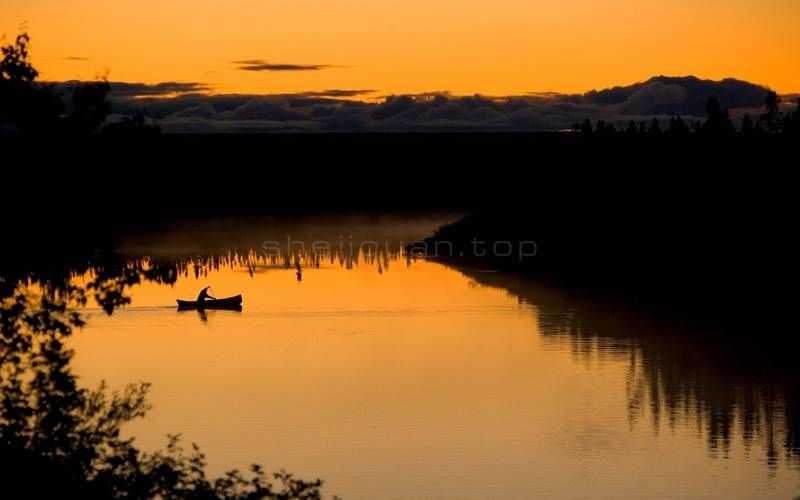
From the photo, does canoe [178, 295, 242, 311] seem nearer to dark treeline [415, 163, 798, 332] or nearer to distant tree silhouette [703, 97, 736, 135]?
dark treeline [415, 163, 798, 332]

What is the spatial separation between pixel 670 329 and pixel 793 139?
5375 cm

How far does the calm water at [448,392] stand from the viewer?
3688 centimetres

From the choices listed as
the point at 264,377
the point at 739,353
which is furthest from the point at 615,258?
the point at 264,377

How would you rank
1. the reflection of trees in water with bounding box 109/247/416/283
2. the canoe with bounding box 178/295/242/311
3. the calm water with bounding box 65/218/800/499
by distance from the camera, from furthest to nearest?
the reflection of trees in water with bounding box 109/247/416/283
the canoe with bounding box 178/295/242/311
the calm water with bounding box 65/218/800/499

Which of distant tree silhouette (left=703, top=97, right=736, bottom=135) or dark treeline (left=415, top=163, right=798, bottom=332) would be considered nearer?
dark treeline (left=415, top=163, right=798, bottom=332)

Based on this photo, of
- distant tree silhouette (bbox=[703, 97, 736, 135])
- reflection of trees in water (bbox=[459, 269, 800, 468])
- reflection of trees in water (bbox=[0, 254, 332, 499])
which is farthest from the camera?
distant tree silhouette (bbox=[703, 97, 736, 135])

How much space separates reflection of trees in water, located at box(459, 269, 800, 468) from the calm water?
0.12 metres

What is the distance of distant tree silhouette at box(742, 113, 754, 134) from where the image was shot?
126 metres

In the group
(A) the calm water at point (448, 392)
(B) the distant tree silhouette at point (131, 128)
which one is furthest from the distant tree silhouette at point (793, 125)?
(B) the distant tree silhouette at point (131, 128)

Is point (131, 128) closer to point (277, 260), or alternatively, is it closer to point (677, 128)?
point (277, 260)

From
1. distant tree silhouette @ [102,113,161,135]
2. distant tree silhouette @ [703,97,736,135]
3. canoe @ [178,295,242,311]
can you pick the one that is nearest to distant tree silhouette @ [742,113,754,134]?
distant tree silhouette @ [703,97,736,135]

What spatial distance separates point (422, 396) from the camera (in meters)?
47.9

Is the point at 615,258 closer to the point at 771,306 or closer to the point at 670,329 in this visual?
the point at 771,306

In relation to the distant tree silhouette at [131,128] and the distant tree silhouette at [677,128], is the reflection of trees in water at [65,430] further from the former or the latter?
the distant tree silhouette at [677,128]
